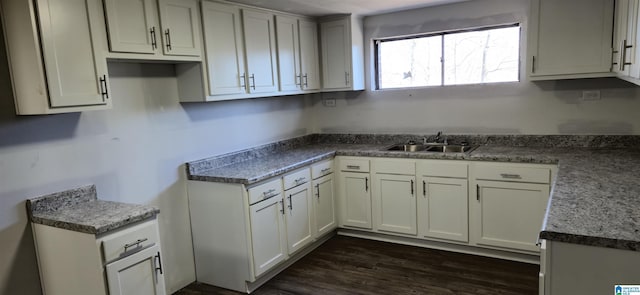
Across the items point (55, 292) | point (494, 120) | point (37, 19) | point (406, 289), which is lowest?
point (406, 289)

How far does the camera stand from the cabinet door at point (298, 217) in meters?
3.44

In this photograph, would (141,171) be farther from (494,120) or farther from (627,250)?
(494,120)

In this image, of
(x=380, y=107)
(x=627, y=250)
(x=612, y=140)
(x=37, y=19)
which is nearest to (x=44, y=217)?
(x=37, y=19)

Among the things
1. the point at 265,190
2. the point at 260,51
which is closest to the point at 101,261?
the point at 265,190

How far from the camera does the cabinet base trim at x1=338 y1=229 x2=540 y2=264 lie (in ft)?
11.3

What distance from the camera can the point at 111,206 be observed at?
242cm

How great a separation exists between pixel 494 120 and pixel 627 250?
2530 mm

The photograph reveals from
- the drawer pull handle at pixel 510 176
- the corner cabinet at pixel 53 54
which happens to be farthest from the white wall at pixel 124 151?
the drawer pull handle at pixel 510 176

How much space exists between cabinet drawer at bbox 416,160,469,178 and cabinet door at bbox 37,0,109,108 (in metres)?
2.48

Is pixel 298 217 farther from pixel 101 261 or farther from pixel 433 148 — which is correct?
pixel 101 261

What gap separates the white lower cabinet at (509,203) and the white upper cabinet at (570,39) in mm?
778

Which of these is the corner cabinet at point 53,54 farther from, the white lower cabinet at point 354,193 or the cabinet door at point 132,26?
the white lower cabinet at point 354,193

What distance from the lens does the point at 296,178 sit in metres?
3.51

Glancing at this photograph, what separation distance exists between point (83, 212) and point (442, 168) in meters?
2.63
